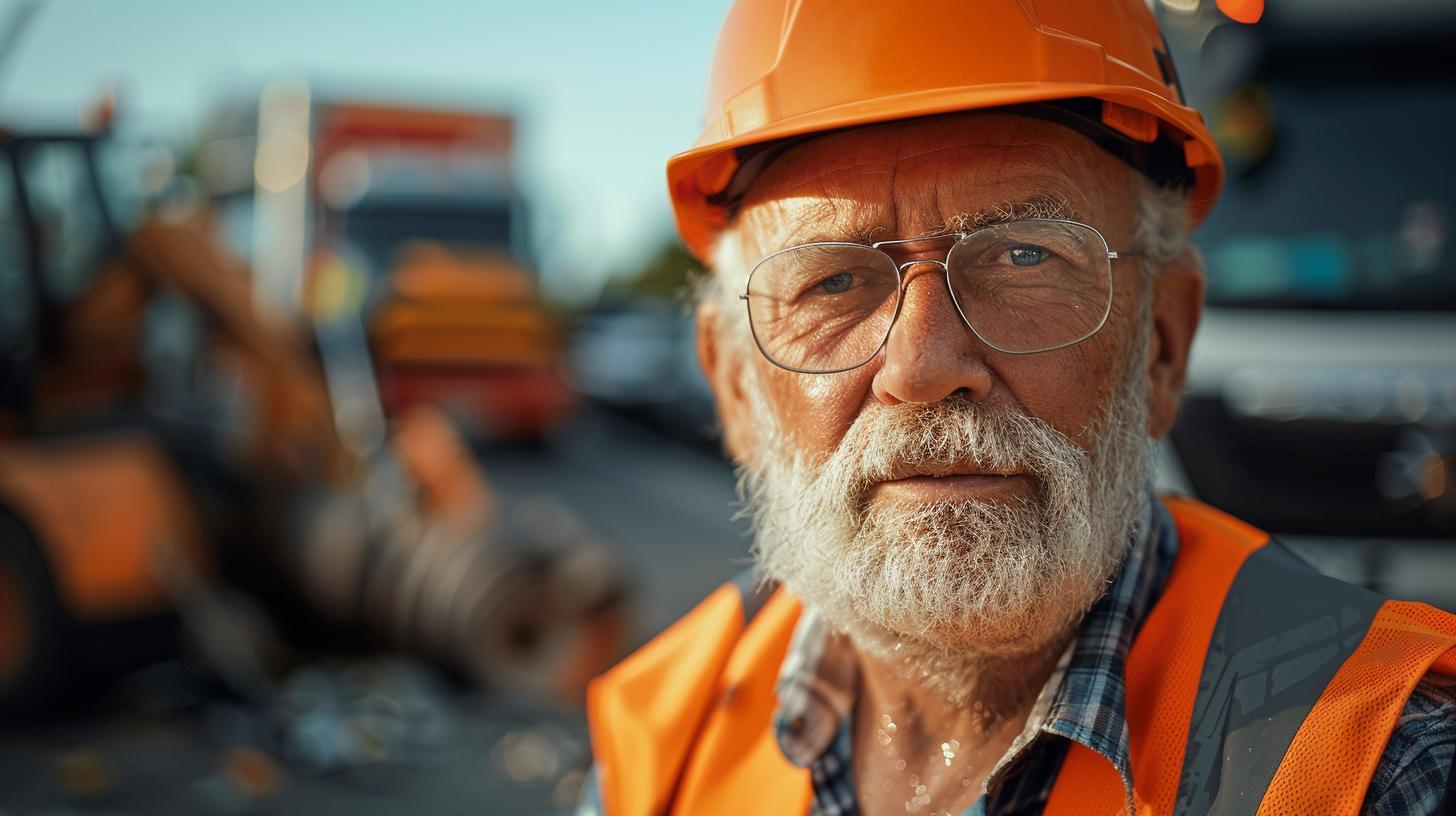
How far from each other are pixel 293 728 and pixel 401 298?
7333mm

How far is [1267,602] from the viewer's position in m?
1.37

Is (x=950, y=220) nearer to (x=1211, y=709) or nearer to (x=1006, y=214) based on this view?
(x=1006, y=214)

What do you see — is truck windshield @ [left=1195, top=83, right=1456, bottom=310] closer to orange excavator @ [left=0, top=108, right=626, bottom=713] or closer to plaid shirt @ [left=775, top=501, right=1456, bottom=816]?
plaid shirt @ [left=775, top=501, right=1456, bottom=816]

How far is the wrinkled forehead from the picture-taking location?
1.52 meters

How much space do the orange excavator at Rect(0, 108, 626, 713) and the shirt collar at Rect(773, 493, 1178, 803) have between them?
3.87m

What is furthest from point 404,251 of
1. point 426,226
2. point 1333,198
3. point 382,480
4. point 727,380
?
point 727,380

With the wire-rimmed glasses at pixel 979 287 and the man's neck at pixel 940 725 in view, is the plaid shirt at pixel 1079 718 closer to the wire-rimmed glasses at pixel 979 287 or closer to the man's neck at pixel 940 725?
the man's neck at pixel 940 725

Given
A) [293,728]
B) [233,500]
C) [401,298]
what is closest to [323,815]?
[293,728]

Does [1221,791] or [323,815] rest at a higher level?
[1221,791]

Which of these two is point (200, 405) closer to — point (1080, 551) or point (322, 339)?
point (322, 339)

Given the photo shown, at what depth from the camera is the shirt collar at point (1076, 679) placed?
1385 mm

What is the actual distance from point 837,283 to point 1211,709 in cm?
68

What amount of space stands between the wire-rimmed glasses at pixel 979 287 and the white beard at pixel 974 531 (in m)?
0.10

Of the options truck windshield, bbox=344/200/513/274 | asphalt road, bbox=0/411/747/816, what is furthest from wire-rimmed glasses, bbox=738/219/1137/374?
truck windshield, bbox=344/200/513/274
